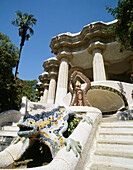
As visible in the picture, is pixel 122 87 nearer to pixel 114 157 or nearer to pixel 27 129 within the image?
pixel 114 157

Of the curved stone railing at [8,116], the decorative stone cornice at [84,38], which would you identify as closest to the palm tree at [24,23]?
the decorative stone cornice at [84,38]

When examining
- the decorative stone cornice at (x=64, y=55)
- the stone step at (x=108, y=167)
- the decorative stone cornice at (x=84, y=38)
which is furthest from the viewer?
the decorative stone cornice at (x=64, y=55)

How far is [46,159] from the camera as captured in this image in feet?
9.89

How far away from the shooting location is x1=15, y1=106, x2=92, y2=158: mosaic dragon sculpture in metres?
2.38

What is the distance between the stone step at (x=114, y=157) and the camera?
2.37m

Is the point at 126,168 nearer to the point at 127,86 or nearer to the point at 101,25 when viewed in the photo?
the point at 127,86

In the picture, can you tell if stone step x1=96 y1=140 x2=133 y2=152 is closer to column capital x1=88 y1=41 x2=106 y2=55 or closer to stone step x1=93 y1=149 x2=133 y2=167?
stone step x1=93 y1=149 x2=133 y2=167

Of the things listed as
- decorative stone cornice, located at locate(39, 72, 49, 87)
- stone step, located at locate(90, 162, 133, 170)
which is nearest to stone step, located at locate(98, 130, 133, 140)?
stone step, located at locate(90, 162, 133, 170)

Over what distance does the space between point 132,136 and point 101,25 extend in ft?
54.0

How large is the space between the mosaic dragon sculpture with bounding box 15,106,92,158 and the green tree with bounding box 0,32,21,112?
749 centimetres

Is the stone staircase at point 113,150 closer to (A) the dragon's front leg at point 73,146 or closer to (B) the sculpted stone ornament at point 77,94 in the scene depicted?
(A) the dragon's front leg at point 73,146

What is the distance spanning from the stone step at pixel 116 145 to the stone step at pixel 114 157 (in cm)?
18

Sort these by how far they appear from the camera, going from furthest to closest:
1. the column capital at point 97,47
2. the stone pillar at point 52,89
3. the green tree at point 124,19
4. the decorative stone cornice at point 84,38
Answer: the stone pillar at point 52,89 < the decorative stone cornice at point 84,38 < the column capital at point 97,47 < the green tree at point 124,19

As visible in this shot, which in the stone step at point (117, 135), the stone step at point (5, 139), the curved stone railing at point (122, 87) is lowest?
the stone step at point (5, 139)
